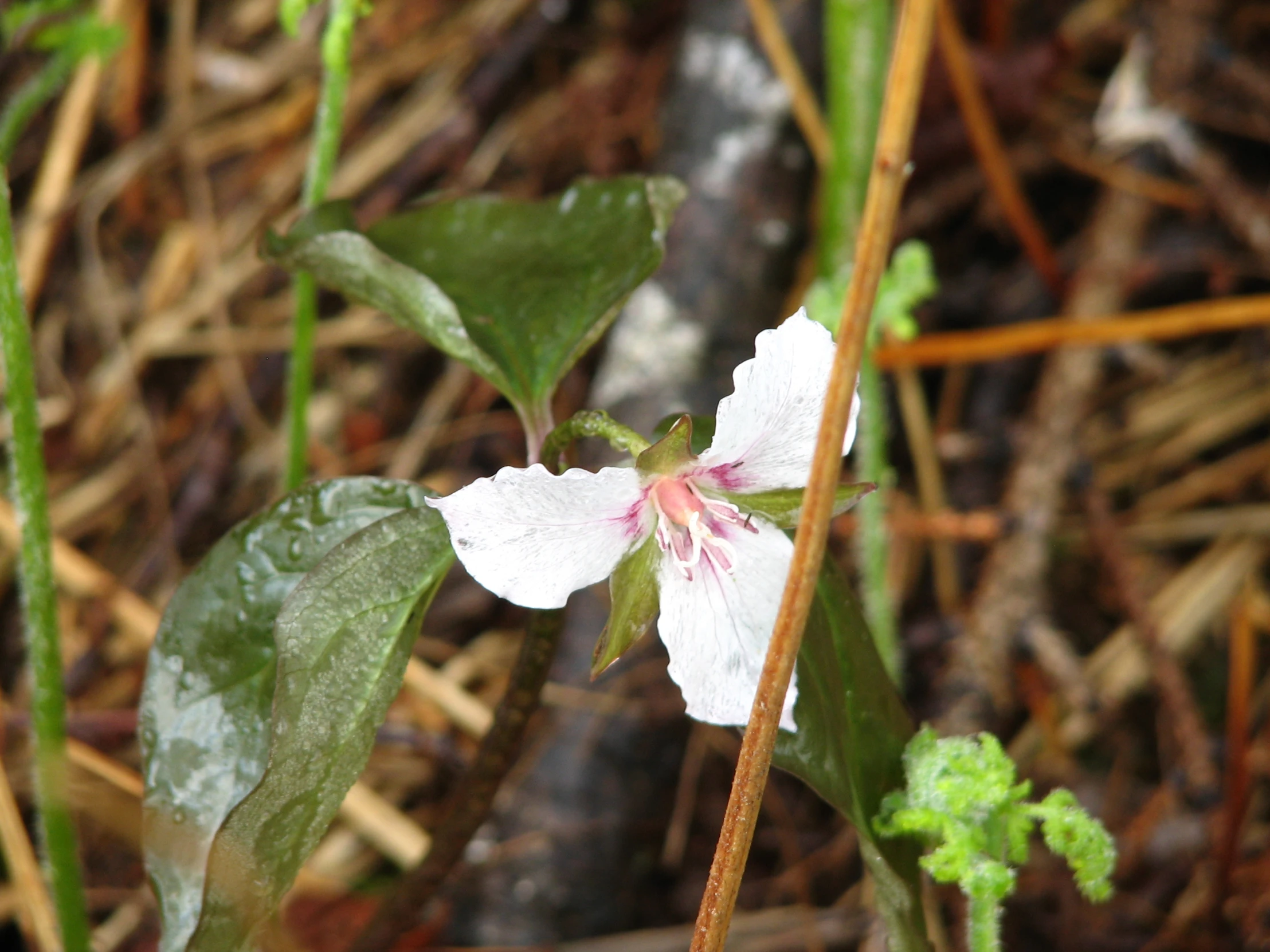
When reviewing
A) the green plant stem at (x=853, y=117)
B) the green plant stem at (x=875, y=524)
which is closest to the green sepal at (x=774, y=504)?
the green plant stem at (x=875, y=524)

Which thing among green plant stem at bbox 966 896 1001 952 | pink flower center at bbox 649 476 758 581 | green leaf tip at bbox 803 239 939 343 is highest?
green leaf tip at bbox 803 239 939 343

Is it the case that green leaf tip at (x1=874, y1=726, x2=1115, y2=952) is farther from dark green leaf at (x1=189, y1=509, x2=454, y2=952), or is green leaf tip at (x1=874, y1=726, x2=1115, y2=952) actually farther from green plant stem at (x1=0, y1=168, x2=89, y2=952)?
green plant stem at (x1=0, y1=168, x2=89, y2=952)

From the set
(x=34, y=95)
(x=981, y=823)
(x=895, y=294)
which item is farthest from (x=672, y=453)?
(x=34, y=95)

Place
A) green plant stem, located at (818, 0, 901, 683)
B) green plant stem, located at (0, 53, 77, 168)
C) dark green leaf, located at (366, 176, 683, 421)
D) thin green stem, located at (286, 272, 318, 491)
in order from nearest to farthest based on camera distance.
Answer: dark green leaf, located at (366, 176, 683, 421)
thin green stem, located at (286, 272, 318, 491)
green plant stem, located at (0, 53, 77, 168)
green plant stem, located at (818, 0, 901, 683)

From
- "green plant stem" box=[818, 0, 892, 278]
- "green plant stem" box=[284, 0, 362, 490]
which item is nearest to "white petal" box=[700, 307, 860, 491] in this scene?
"green plant stem" box=[284, 0, 362, 490]

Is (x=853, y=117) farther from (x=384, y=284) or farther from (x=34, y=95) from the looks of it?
(x=34, y=95)

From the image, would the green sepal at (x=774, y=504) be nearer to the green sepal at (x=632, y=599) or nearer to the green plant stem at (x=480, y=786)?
the green sepal at (x=632, y=599)

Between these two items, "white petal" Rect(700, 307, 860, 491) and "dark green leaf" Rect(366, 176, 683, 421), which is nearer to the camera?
"white petal" Rect(700, 307, 860, 491)
